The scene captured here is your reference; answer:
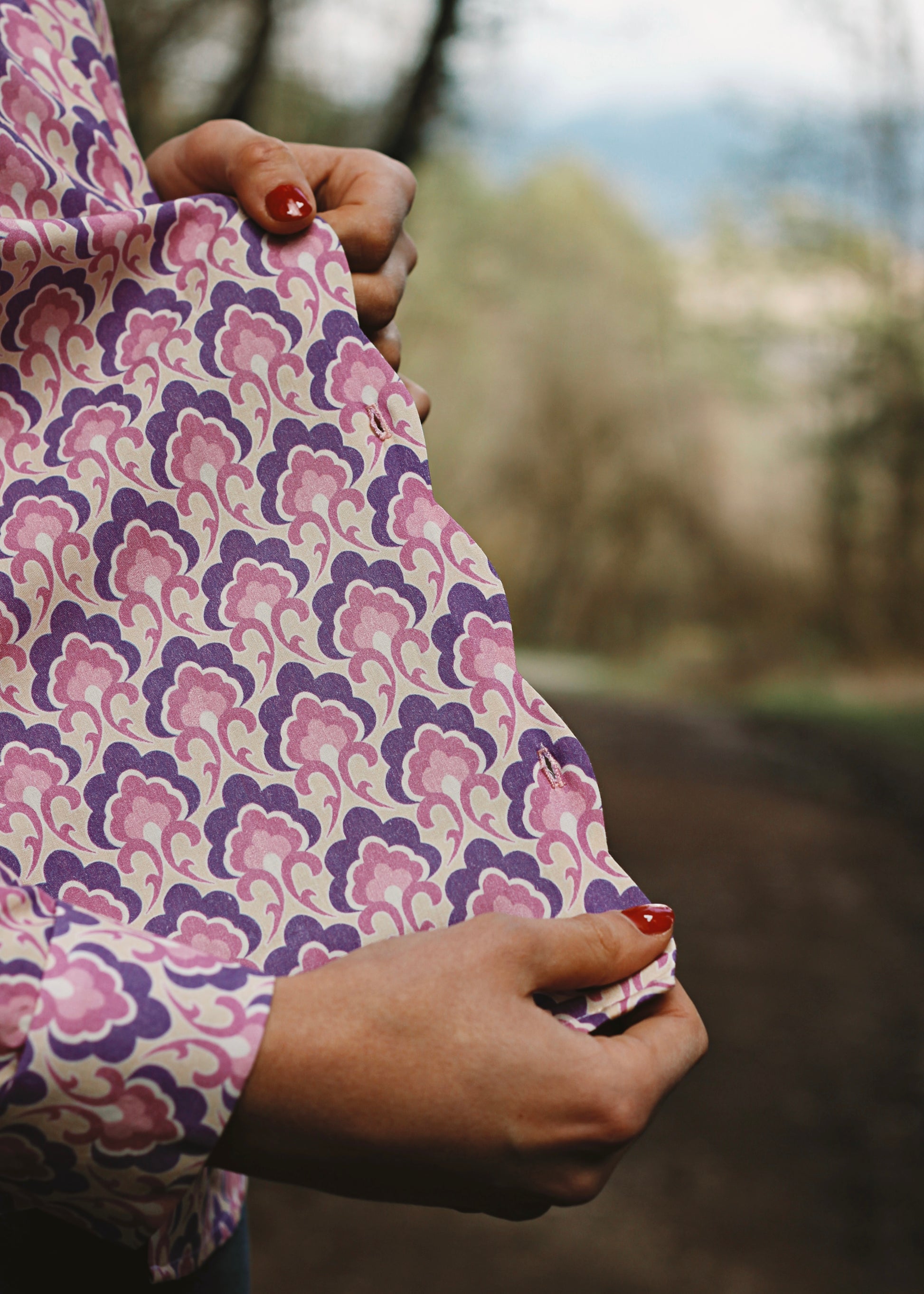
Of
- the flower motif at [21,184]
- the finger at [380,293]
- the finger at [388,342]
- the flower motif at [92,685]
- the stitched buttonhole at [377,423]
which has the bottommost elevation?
the flower motif at [92,685]

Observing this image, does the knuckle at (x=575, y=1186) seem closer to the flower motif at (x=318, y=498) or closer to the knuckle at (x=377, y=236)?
the flower motif at (x=318, y=498)

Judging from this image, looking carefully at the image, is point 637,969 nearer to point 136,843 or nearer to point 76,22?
point 136,843

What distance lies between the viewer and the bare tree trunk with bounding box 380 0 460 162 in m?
2.71

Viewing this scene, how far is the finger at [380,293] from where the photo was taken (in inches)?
27.2

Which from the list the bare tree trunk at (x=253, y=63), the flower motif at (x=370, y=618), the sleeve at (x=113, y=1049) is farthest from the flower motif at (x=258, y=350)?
the bare tree trunk at (x=253, y=63)

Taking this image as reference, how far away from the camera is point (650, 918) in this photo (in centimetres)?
59

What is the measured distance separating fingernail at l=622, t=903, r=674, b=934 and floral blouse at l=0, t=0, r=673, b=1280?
12 mm

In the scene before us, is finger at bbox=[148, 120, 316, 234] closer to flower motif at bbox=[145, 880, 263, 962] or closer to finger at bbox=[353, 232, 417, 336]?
finger at bbox=[353, 232, 417, 336]

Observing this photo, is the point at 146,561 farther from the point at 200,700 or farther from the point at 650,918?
the point at 650,918

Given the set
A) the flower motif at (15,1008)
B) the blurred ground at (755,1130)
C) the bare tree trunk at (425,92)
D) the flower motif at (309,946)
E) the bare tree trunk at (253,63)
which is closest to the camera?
the flower motif at (15,1008)

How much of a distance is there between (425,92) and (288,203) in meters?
2.49

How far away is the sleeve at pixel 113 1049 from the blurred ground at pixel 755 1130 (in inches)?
75.2

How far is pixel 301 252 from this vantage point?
26.3 inches

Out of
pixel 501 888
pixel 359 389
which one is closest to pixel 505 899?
pixel 501 888
